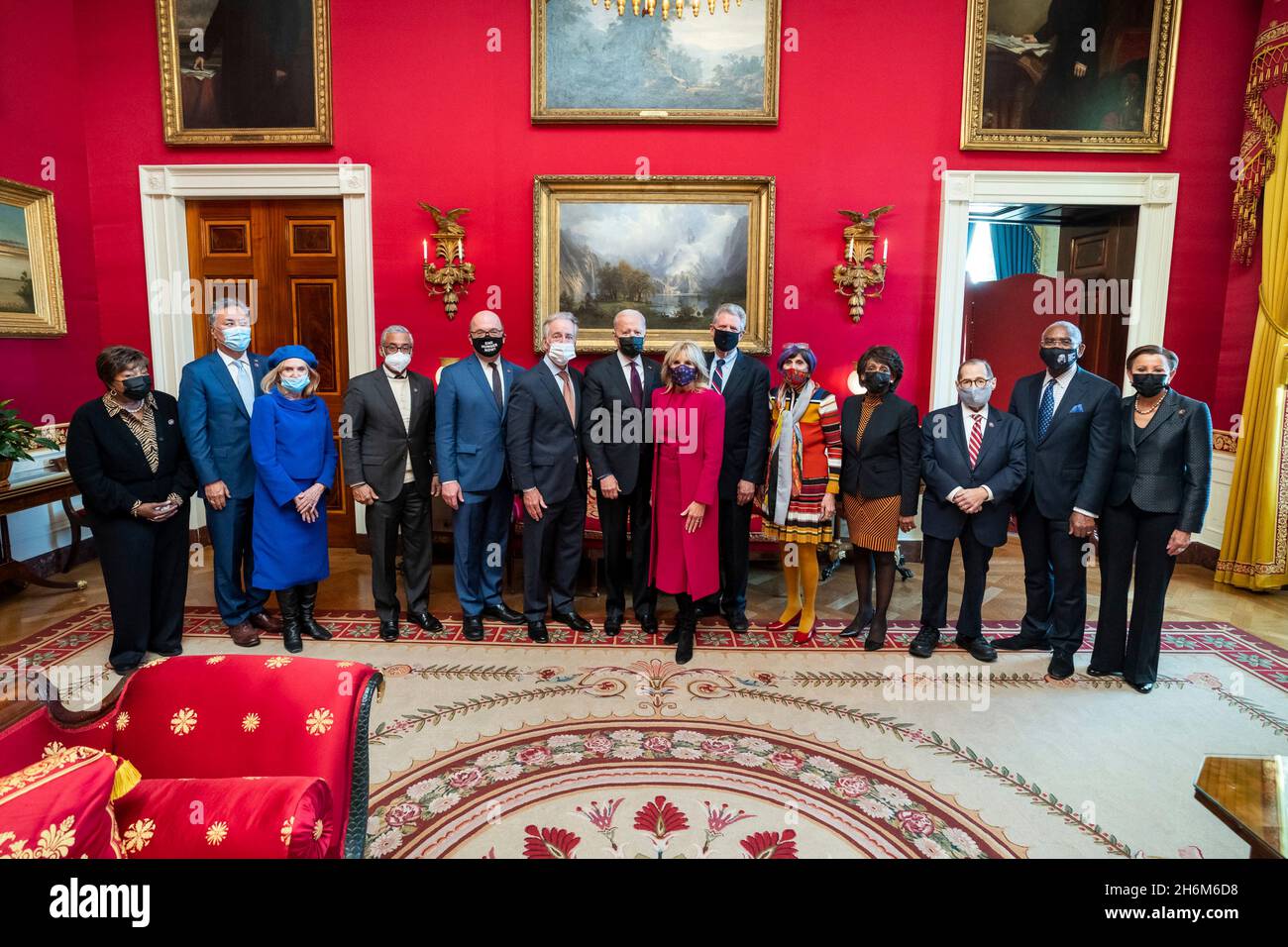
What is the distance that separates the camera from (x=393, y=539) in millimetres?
4625

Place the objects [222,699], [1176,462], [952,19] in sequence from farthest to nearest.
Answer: [952,19]
[1176,462]
[222,699]

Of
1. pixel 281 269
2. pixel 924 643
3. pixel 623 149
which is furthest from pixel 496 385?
pixel 281 269

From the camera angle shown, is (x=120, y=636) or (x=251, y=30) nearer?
(x=120, y=636)

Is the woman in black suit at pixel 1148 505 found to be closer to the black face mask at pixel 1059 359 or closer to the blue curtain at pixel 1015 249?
the black face mask at pixel 1059 359

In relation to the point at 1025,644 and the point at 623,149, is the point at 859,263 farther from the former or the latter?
the point at 1025,644

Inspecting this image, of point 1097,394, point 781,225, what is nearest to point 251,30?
point 781,225

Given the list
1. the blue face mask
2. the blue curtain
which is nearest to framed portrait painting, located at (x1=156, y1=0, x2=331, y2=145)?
the blue face mask

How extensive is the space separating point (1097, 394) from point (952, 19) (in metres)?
3.84

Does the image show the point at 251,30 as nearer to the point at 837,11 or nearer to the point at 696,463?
the point at 837,11

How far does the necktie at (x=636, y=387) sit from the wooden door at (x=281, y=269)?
10.8 feet

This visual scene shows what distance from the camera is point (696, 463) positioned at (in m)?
4.11

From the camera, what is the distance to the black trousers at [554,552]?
181 inches

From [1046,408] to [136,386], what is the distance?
4.99 metres

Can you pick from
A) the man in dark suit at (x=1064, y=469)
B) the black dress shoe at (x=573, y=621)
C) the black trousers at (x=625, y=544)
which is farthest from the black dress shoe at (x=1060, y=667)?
the black dress shoe at (x=573, y=621)
